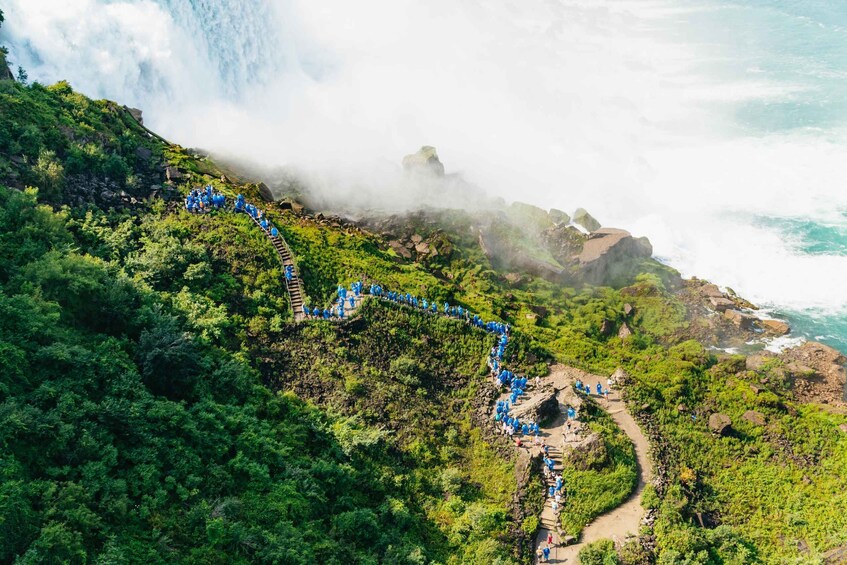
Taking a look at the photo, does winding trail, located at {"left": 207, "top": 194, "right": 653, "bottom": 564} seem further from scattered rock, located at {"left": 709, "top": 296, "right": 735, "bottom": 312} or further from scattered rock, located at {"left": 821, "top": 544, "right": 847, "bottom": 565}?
scattered rock, located at {"left": 709, "top": 296, "right": 735, "bottom": 312}

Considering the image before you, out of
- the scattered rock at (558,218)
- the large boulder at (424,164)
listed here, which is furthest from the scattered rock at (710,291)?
the large boulder at (424,164)

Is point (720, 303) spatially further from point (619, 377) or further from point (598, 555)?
point (598, 555)

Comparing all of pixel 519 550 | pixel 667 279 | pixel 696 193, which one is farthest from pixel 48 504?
pixel 696 193

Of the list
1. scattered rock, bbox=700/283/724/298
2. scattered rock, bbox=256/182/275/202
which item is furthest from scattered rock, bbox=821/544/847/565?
scattered rock, bbox=256/182/275/202

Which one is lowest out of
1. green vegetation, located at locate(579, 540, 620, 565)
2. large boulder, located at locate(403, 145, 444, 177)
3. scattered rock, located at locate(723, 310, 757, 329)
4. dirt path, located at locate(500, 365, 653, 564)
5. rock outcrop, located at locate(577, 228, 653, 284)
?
green vegetation, located at locate(579, 540, 620, 565)

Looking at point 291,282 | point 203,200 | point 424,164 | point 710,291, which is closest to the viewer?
point 291,282

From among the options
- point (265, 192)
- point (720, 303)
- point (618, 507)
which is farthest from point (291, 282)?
point (720, 303)

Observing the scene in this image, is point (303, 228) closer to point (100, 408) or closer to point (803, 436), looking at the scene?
point (100, 408)

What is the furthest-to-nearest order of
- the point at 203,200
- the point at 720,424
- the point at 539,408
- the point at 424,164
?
the point at 424,164 < the point at 203,200 < the point at 720,424 < the point at 539,408
